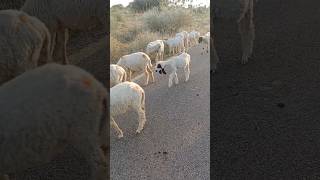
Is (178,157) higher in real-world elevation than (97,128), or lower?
lower

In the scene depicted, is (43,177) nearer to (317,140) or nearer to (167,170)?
(167,170)

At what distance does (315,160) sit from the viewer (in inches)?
98.3

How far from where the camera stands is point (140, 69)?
4172 mm

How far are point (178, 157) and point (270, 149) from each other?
53 cm

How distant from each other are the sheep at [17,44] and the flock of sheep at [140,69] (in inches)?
26.9

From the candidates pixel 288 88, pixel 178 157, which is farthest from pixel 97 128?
pixel 288 88

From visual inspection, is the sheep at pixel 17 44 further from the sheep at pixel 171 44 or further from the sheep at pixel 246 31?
the sheep at pixel 171 44

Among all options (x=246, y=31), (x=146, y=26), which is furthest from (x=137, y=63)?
(x=146, y=26)

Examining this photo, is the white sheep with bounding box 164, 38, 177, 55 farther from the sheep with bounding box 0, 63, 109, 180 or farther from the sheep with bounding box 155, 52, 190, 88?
the sheep with bounding box 0, 63, 109, 180

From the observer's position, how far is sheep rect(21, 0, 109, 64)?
10.6 ft

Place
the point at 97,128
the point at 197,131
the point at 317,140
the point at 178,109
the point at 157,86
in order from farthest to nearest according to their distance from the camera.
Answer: the point at 157,86
the point at 178,109
the point at 197,131
the point at 317,140
the point at 97,128

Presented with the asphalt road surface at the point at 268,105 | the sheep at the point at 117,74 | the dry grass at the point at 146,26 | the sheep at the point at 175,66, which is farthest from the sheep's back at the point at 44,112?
the dry grass at the point at 146,26

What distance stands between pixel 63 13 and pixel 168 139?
47.5 inches

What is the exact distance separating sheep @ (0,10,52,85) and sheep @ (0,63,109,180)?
2.13 ft
